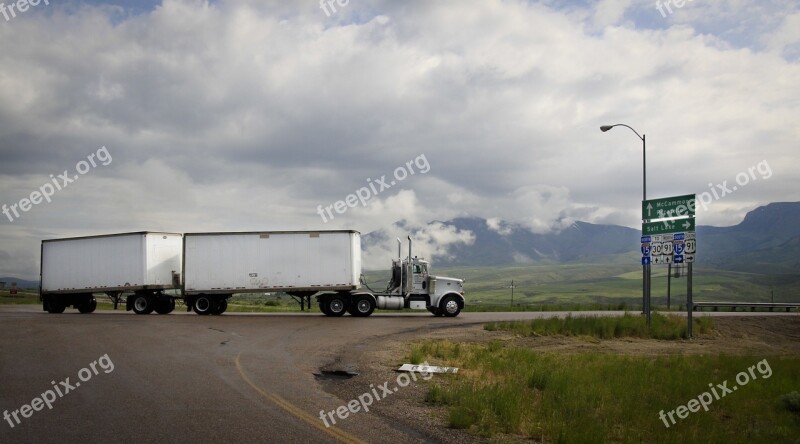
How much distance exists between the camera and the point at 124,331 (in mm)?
21891

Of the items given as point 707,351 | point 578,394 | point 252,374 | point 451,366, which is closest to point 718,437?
point 578,394

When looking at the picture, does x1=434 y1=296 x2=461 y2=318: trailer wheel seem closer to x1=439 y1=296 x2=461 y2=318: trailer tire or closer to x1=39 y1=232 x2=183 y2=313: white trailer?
x1=439 y1=296 x2=461 y2=318: trailer tire

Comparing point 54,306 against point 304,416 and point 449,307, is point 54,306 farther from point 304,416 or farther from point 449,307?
point 304,416

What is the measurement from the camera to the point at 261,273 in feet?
104

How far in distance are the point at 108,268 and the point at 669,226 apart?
27.6 m

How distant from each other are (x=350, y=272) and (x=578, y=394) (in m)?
21.3

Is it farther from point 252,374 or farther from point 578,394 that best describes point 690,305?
point 252,374

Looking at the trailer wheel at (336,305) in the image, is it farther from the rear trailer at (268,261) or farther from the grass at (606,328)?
the grass at (606,328)

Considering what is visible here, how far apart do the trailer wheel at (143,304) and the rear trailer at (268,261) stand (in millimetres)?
2982

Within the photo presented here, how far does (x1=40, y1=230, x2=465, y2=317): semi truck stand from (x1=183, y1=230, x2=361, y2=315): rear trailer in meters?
0.05
